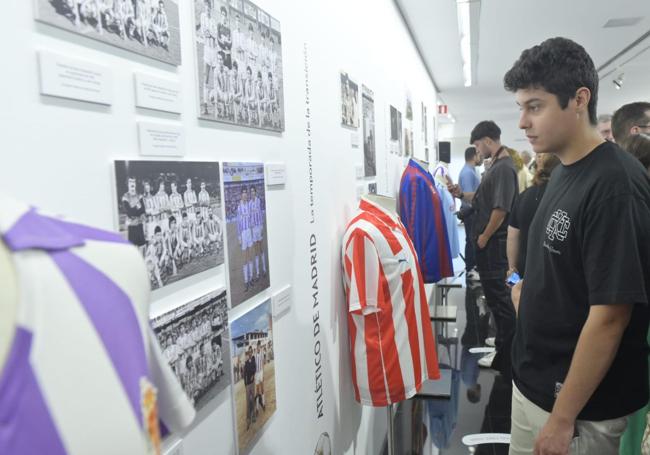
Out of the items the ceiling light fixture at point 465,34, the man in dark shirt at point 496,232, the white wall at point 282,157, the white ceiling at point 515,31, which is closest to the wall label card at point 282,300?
the white wall at point 282,157

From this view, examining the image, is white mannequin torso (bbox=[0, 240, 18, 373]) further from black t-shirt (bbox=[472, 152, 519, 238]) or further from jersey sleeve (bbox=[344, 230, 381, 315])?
black t-shirt (bbox=[472, 152, 519, 238])

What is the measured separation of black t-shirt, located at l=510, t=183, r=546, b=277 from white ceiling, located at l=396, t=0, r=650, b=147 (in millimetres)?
2255

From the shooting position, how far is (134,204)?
804 mm

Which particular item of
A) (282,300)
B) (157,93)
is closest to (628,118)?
(282,300)

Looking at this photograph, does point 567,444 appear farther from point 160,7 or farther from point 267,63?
point 160,7

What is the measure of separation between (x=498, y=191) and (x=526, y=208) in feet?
4.18

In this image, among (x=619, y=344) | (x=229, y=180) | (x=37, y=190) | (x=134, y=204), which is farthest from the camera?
(x=619, y=344)

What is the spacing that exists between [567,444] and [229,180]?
1053 millimetres

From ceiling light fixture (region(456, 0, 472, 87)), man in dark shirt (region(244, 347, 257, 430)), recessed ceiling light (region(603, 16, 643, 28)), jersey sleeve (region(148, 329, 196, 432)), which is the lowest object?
man in dark shirt (region(244, 347, 257, 430))

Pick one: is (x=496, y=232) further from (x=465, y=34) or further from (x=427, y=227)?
(x=465, y=34)

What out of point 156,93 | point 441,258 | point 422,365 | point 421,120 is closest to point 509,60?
point 421,120

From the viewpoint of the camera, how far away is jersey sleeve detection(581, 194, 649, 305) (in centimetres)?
110

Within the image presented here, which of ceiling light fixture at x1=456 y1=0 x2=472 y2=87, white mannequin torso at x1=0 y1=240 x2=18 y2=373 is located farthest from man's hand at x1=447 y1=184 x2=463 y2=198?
white mannequin torso at x1=0 y1=240 x2=18 y2=373

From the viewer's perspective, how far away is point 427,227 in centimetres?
315
